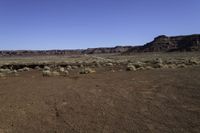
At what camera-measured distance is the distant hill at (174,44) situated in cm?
11568

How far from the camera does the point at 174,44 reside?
449ft

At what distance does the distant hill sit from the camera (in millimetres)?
115675

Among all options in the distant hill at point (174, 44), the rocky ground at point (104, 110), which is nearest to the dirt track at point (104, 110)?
the rocky ground at point (104, 110)

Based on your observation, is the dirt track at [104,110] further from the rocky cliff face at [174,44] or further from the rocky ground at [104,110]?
the rocky cliff face at [174,44]

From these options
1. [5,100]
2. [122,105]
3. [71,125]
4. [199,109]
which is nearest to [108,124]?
[71,125]

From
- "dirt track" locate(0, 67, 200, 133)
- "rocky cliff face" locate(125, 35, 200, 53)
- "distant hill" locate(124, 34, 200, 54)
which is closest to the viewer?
"dirt track" locate(0, 67, 200, 133)

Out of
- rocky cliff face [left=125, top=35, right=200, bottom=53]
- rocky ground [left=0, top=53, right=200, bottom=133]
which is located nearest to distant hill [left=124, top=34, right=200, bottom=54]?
rocky cliff face [left=125, top=35, right=200, bottom=53]

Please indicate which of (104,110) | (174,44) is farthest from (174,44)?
(104,110)

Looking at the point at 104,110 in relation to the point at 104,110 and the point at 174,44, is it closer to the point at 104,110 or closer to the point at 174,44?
the point at 104,110

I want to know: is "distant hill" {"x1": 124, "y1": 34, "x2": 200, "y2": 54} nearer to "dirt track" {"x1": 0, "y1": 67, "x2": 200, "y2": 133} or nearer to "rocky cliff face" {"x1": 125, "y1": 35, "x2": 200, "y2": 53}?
"rocky cliff face" {"x1": 125, "y1": 35, "x2": 200, "y2": 53}

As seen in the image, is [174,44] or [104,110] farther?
[174,44]

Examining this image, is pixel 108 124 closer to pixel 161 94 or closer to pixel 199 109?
pixel 199 109

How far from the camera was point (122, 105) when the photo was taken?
1214cm

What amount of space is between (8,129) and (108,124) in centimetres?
337
